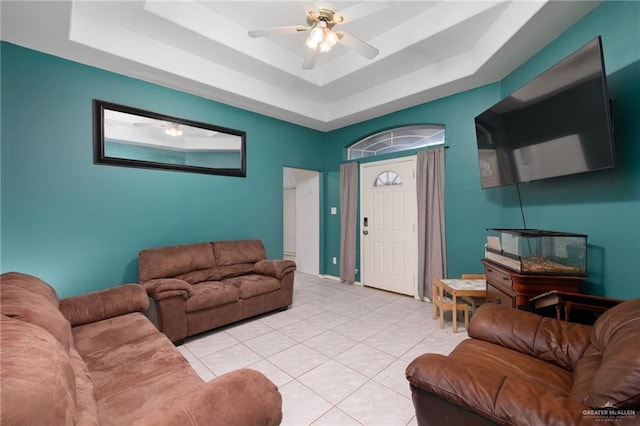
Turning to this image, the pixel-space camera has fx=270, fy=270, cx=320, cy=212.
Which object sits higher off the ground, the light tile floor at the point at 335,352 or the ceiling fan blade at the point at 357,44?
the ceiling fan blade at the point at 357,44

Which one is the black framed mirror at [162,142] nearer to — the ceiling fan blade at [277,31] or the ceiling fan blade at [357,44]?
the ceiling fan blade at [277,31]

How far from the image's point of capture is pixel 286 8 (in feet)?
9.46

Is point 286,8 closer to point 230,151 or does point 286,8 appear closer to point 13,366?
point 230,151

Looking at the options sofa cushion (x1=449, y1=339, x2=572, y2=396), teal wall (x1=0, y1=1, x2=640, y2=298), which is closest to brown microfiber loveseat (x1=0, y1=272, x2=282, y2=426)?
sofa cushion (x1=449, y1=339, x2=572, y2=396)

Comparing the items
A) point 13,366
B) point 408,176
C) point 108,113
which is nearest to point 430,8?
point 408,176

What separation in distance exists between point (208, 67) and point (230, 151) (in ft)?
3.61

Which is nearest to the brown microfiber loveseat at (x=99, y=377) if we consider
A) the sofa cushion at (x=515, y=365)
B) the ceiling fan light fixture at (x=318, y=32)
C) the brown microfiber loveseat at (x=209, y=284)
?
the brown microfiber loveseat at (x=209, y=284)

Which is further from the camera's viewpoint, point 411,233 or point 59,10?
point 411,233

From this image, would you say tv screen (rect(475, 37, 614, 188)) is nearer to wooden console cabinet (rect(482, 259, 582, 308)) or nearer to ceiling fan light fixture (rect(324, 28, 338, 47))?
wooden console cabinet (rect(482, 259, 582, 308))

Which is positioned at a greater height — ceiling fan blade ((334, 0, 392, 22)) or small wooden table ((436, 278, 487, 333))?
→ ceiling fan blade ((334, 0, 392, 22))

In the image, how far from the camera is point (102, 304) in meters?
2.16

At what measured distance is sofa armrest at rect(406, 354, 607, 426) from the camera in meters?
0.95

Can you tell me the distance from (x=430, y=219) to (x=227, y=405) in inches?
140

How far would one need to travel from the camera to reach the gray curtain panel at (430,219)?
3.80 metres
